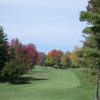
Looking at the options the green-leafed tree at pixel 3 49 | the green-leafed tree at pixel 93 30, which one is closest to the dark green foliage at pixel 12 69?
the green-leafed tree at pixel 3 49

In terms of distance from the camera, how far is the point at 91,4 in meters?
40.2

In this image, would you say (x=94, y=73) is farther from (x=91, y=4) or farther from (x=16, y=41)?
(x=16, y=41)

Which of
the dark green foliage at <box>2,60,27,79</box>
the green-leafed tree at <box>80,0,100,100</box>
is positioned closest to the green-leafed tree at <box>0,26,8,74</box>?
the dark green foliage at <box>2,60,27,79</box>

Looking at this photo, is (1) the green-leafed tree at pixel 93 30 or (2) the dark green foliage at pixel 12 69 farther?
(2) the dark green foliage at pixel 12 69

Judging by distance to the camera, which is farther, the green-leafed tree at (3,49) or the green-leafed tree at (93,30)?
the green-leafed tree at (3,49)

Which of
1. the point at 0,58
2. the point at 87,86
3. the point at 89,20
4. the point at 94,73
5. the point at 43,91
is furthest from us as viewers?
the point at 0,58

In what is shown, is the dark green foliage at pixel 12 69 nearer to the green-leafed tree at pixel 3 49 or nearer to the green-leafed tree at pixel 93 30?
the green-leafed tree at pixel 3 49

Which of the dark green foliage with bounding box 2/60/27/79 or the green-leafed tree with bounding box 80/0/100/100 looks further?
the dark green foliage with bounding box 2/60/27/79

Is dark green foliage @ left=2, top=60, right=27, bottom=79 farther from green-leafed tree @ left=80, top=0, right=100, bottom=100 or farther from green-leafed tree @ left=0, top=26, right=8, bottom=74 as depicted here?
green-leafed tree @ left=80, top=0, right=100, bottom=100


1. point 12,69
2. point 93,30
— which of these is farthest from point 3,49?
point 93,30

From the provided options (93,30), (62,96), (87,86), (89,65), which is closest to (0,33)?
(87,86)

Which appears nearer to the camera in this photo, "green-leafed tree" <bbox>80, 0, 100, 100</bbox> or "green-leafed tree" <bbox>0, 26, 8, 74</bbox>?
"green-leafed tree" <bbox>80, 0, 100, 100</bbox>

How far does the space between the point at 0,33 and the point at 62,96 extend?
35.5m

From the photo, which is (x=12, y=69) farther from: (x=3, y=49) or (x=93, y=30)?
(x=93, y=30)
